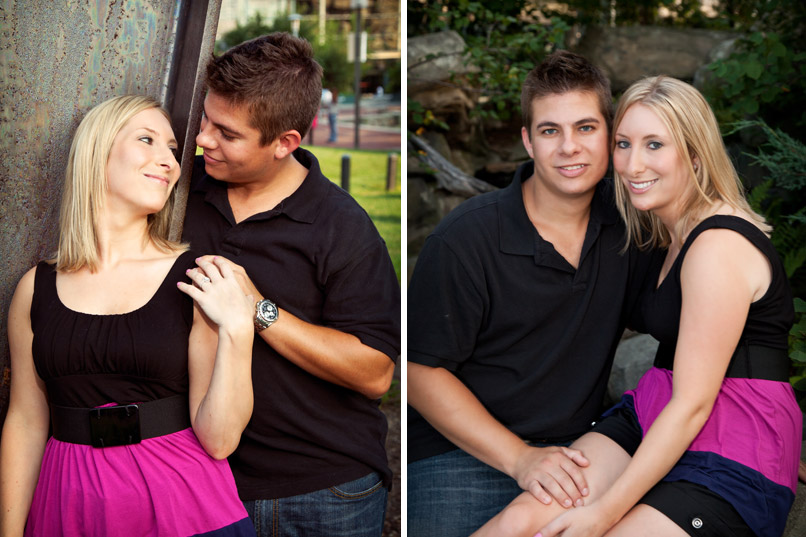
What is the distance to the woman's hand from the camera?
5.95 ft

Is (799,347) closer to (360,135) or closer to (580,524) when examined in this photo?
(580,524)

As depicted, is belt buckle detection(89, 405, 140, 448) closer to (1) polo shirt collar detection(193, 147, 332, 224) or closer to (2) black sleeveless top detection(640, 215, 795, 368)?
(1) polo shirt collar detection(193, 147, 332, 224)

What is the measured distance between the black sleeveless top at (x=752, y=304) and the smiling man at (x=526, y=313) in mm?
250

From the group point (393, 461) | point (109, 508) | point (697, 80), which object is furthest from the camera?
point (697, 80)

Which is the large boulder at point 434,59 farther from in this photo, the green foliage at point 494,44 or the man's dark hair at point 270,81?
the man's dark hair at point 270,81

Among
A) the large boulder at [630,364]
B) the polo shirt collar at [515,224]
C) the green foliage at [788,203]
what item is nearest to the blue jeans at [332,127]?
the green foliage at [788,203]

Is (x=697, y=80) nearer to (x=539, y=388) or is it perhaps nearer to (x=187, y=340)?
(x=539, y=388)

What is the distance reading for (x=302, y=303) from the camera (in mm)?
2178

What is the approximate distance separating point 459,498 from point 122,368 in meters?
1.17

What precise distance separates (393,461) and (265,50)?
87.7 inches

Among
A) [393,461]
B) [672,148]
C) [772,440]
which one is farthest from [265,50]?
[393,461]

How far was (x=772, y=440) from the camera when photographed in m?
2.13

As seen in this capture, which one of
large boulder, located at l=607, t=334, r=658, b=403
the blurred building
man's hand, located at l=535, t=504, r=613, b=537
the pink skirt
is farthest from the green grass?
the pink skirt

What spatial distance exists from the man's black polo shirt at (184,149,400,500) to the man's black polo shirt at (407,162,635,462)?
13.1 inches
